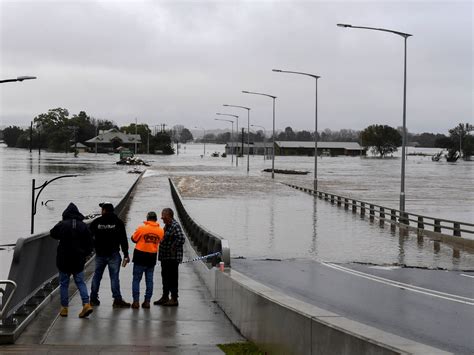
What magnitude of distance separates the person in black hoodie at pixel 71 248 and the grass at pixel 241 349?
7.96ft

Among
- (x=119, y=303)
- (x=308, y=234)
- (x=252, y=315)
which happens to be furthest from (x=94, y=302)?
(x=308, y=234)

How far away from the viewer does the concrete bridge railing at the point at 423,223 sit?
3044 centimetres

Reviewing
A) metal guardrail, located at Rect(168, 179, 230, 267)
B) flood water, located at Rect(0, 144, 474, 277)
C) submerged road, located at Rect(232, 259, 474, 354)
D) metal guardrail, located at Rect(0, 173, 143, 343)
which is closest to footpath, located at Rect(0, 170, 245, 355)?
metal guardrail, located at Rect(0, 173, 143, 343)

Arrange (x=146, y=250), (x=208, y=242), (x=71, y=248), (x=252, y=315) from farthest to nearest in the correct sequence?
(x=208, y=242), (x=146, y=250), (x=71, y=248), (x=252, y=315)

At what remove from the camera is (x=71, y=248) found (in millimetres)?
10383

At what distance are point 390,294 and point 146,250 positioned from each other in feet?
26.0

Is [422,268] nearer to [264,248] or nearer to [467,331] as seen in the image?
[264,248]

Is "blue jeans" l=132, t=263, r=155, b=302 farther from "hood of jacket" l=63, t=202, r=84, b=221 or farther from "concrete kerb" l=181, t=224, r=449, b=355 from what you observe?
"hood of jacket" l=63, t=202, r=84, b=221

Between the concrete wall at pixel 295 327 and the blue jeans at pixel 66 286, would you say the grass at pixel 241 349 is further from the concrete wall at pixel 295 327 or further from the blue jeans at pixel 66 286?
the blue jeans at pixel 66 286

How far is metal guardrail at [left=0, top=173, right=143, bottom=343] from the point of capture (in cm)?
918

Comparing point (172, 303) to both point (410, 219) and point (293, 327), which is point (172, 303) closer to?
point (293, 327)

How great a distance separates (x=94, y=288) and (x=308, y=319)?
5.54 m

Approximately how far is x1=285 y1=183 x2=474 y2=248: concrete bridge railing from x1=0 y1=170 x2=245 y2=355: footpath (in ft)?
64.1

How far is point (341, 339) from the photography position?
6039 millimetres
